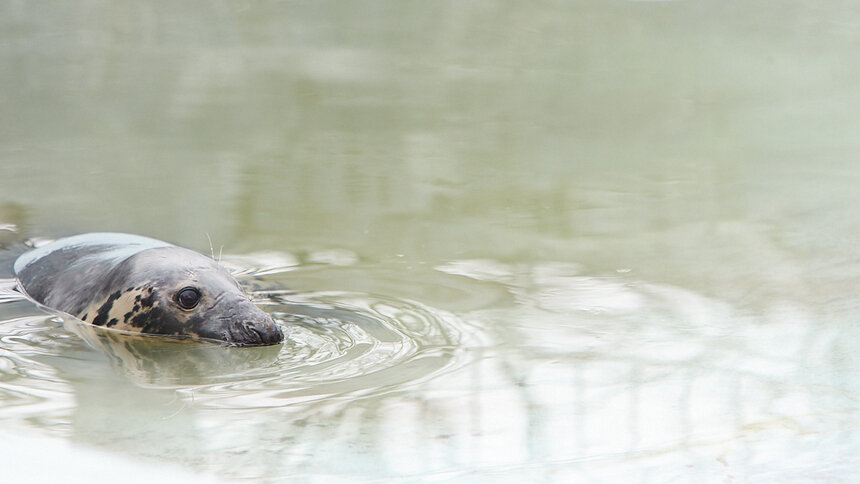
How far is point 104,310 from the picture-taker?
11.1 ft

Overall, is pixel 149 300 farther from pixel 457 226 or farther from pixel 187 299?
pixel 457 226

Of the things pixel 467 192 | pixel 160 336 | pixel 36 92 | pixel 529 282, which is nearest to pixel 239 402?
pixel 160 336

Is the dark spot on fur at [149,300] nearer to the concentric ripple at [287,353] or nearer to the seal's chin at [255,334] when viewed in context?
the concentric ripple at [287,353]

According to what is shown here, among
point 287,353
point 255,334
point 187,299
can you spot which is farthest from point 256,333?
point 187,299

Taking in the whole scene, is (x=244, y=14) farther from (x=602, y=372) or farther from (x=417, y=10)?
(x=602, y=372)

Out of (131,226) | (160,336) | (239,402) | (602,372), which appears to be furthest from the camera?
(131,226)

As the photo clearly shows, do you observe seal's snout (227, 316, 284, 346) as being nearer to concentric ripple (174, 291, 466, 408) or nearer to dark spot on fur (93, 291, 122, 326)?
concentric ripple (174, 291, 466, 408)

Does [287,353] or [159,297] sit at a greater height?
[159,297]

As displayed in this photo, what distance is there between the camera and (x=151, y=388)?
108 inches

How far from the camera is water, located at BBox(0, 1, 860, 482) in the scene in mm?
2410

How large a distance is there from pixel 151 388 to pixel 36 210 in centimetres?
261

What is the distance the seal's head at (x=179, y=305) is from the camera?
319cm

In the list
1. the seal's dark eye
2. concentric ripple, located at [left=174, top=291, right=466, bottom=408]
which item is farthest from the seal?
concentric ripple, located at [left=174, top=291, right=466, bottom=408]

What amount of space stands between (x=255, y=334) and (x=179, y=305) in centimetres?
31
